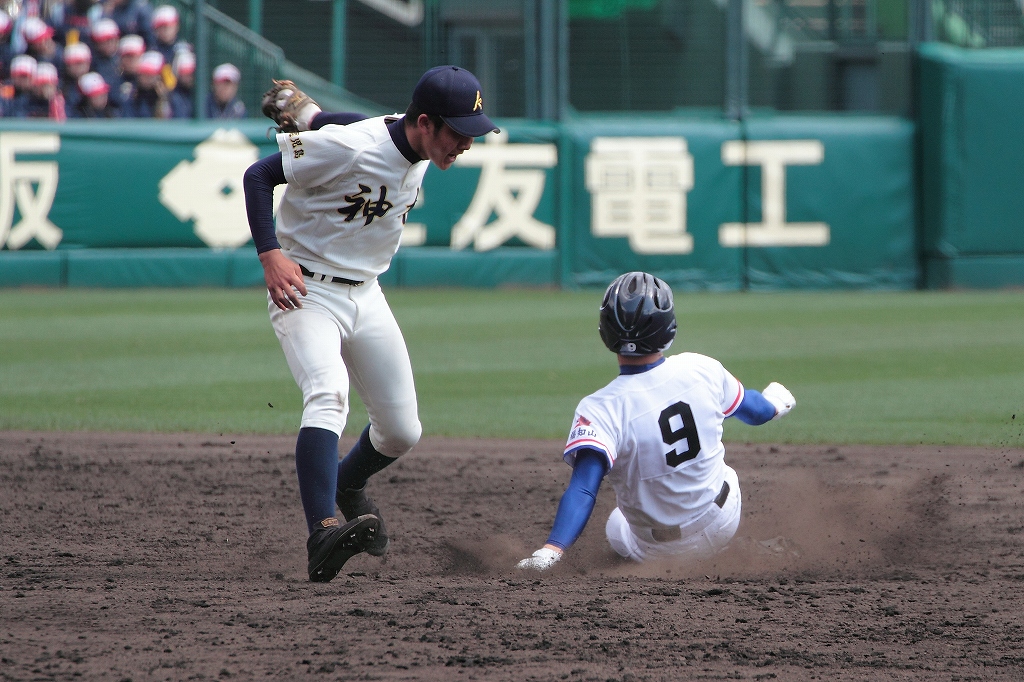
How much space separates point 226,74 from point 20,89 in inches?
97.7

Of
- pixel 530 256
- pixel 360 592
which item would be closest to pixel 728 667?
pixel 360 592

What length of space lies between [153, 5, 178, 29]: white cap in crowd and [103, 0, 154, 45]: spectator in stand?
0.31 ft

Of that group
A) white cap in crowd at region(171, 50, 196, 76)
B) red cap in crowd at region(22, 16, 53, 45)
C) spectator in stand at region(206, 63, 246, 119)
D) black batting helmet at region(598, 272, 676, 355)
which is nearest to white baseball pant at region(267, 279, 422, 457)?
black batting helmet at region(598, 272, 676, 355)

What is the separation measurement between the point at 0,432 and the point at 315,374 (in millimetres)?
3421

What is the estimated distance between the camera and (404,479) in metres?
5.26

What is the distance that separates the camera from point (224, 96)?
13914mm

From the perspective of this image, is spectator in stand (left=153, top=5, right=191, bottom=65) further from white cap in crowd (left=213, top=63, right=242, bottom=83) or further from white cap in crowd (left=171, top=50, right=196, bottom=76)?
white cap in crowd (left=213, top=63, right=242, bottom=83)

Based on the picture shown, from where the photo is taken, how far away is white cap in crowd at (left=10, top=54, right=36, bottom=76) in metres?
14.0

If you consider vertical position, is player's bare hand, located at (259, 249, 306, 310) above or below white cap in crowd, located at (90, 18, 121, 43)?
below

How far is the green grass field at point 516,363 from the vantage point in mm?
6398

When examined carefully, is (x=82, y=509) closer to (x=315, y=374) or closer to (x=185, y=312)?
(x=315, y=374)

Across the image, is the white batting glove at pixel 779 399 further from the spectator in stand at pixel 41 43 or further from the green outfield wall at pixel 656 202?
the spectator in stand at pixel 41 43

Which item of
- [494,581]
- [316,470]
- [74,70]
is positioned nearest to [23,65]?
[74,70]

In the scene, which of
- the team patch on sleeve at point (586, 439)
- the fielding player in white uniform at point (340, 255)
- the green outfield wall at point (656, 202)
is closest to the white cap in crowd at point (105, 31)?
the green outfield wall at point (656, 202)
